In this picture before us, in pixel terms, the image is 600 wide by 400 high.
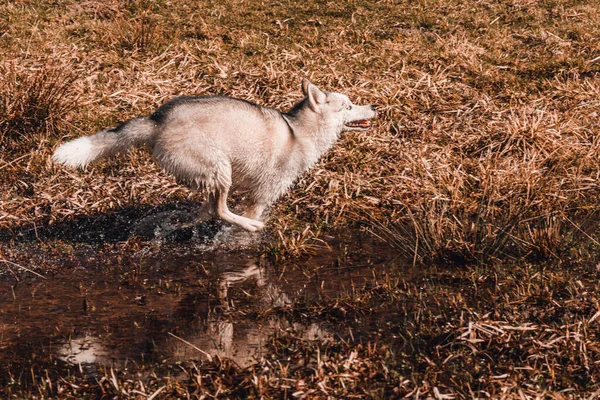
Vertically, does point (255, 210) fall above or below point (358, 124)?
below

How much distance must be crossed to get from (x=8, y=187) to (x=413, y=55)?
4.79m

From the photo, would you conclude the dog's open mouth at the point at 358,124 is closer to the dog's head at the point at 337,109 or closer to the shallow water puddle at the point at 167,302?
the dog's head at the point at 337,109

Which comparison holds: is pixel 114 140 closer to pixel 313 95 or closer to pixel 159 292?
pixel 159 292

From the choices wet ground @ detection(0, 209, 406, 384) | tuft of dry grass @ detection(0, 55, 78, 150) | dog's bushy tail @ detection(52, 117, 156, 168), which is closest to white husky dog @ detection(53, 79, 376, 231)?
dog's bushy tail @ detection(52, 117, 156, 168)

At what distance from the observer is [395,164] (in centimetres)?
831

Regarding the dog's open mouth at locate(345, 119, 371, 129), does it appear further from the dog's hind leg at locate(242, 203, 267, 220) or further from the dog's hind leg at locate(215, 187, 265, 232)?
the dog's hind leg at locate(215, 187, 265, 232)

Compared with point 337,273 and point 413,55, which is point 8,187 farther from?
point 413,55

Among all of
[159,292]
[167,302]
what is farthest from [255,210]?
[167,302]

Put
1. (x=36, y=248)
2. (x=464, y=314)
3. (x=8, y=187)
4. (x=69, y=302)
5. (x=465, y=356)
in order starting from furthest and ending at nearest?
(x=8, y=187) → (x=36, y=248) → (x=69, y=302) → (x=464, y=314) → (x=465, y=356)

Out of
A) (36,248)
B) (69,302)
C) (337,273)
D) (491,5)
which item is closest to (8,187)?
(36,248)

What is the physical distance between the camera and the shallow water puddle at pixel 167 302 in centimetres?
509

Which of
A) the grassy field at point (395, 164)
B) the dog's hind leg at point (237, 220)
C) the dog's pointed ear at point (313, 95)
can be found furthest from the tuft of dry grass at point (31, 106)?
the dog's pointed ear at point (313, 95)

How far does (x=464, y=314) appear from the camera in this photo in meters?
5.29

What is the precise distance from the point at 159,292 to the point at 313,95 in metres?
2.38
